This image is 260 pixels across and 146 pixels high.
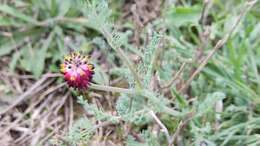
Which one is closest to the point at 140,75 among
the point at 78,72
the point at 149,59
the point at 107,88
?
the point at 149,59

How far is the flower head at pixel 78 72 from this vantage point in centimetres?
144

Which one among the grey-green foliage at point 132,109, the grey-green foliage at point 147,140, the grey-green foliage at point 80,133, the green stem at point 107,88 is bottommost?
the grey-green foliage at point 147,140

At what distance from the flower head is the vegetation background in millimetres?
189

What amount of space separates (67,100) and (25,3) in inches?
20.0

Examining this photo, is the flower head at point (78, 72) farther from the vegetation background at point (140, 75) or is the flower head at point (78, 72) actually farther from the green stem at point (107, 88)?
the vegetation background at point (140, 75)

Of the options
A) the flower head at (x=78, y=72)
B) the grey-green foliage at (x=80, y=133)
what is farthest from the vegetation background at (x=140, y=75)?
the flower head at (x=78, y=72)

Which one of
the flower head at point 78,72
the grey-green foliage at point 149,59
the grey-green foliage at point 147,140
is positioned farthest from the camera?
the grey-green foliage at point 147,140

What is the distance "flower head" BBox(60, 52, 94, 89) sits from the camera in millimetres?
1438

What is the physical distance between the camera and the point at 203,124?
1971 mm

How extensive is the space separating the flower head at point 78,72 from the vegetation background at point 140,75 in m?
0.19

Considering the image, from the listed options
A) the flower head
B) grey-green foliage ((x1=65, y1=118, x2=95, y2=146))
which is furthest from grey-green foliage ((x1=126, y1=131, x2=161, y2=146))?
the flower head

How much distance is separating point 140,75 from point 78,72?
0.95ft

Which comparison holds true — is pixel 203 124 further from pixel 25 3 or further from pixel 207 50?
pixel 25 3

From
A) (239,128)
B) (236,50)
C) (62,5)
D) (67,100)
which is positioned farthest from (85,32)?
(239,128)
